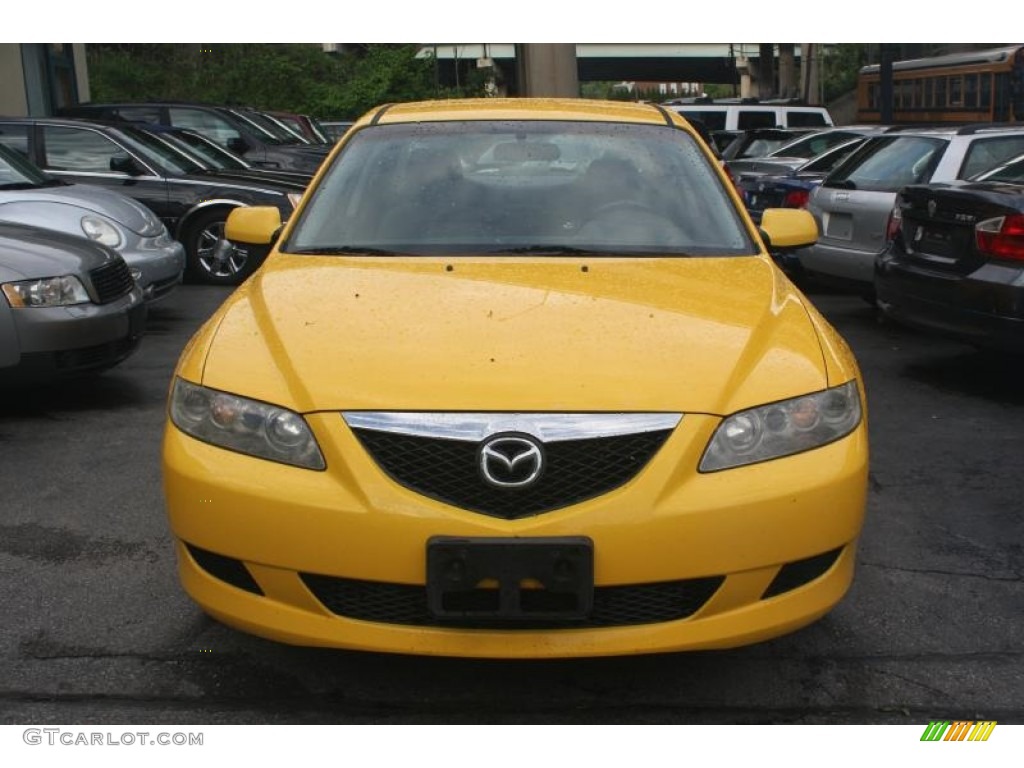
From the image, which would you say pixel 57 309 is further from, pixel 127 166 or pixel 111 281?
pixel 127 166

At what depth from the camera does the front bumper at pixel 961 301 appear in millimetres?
6656

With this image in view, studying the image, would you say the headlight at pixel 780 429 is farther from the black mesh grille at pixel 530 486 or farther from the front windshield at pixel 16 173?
the front windshield at pixel 16 173

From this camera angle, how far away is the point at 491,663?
11.8ft

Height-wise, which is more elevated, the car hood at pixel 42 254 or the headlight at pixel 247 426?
the headlight at pixel 247 426

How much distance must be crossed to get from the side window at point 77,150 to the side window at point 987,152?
7.46 metres

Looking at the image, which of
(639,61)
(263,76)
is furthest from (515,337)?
(639,61)

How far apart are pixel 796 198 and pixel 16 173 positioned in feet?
19.9

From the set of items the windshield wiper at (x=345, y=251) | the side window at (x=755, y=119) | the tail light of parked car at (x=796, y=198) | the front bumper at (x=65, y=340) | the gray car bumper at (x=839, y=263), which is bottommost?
the side window at (x=755, y=119)

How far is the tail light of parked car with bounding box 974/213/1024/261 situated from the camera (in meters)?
6.63

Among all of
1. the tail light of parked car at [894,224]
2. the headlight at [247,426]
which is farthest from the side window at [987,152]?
the headlight at [247,426]

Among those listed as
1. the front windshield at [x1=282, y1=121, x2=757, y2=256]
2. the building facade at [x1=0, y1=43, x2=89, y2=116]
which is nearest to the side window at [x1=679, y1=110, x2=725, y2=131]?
the building facade at [x1=0, y1=43, x2=89, y2=116]

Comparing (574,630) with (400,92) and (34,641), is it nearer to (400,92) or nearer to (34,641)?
(34,641)

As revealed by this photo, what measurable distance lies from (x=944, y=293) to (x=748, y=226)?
9.94 feet

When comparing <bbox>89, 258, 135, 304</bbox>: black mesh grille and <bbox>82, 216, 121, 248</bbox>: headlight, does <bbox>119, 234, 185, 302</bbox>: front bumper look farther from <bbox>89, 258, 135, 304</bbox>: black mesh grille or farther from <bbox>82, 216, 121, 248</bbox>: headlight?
<bbox>89, 258, 135, 304</bbox>: black mesh grille
